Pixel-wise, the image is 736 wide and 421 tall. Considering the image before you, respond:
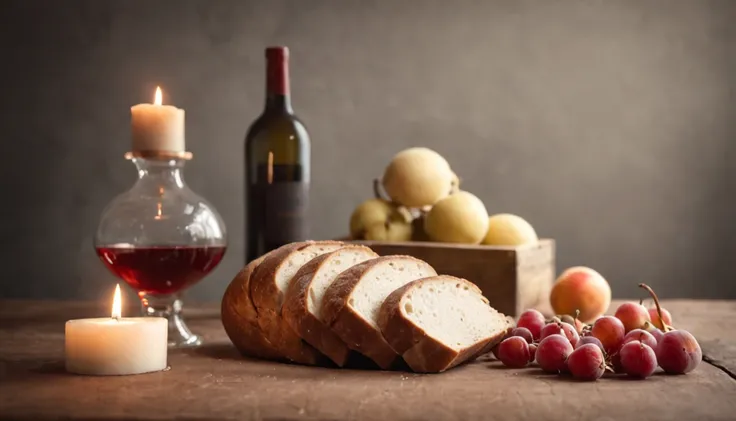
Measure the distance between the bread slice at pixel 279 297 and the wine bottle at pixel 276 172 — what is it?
1.17 ft

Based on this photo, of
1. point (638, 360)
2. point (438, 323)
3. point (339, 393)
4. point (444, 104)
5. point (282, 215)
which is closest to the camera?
point (339, 393)

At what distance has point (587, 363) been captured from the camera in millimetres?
1333

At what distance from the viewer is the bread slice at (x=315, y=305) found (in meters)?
1.47

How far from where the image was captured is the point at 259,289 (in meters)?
1.59

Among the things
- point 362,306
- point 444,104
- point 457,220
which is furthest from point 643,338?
point 444,104

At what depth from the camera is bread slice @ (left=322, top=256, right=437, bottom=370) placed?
1.43 meters

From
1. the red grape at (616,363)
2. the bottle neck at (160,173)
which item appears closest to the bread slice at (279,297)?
the bottle neck at (160,173)

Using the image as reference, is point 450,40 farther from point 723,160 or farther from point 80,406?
point 80,406

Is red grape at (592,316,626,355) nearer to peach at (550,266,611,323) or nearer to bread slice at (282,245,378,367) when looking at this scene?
bread slice at (282,245,378,367)

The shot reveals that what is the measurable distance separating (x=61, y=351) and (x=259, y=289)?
375 millimetres

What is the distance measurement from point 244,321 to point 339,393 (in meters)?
0.40

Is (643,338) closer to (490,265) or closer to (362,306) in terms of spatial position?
(362,306)

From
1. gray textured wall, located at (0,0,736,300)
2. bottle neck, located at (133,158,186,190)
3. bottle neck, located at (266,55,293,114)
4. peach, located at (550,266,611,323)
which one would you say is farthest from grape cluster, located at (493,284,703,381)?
gray textured wall, located at (0,0,736,300)

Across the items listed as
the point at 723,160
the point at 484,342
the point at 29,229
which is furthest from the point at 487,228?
the point at 29,229
